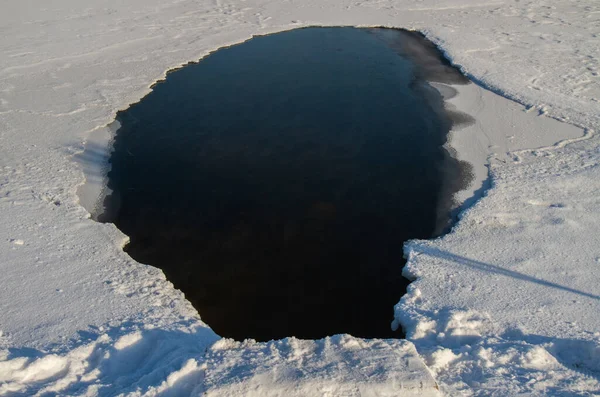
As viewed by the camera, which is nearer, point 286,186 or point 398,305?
point 398,305

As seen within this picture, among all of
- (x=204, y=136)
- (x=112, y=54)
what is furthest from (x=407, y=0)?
(x=204, y=136)

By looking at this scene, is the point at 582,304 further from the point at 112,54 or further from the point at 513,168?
the point at 112,54

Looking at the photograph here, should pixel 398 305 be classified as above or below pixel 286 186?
below

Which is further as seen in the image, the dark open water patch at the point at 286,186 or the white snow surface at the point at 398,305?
the dark open water patch at the point at 286,186

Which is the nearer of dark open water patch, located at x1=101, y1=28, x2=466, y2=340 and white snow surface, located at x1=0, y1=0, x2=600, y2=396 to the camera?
white snow surface, located at x1=0, y1=0, x2=600, y2=396
